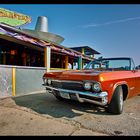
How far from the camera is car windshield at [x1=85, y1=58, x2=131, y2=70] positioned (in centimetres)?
571

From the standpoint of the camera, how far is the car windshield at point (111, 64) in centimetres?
571

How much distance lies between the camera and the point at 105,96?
3922 mm

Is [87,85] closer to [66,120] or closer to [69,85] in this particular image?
[69,85]

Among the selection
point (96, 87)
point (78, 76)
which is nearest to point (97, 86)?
point (96, 87)

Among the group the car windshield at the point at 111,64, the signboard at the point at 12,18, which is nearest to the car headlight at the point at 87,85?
the car windshield at the point at 111,64

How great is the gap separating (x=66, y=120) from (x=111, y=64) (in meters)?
2.89

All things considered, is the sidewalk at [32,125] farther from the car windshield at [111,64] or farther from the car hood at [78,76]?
the car windshield at [111,64]

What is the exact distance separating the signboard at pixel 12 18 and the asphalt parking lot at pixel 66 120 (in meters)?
6.69

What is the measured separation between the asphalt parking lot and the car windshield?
Answer: 1443mm

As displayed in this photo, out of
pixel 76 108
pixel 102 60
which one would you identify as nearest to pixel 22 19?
pixel 102 60

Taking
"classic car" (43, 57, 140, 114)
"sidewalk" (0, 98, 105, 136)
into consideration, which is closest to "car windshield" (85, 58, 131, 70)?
"classic car" (43, 57, 140, 114)

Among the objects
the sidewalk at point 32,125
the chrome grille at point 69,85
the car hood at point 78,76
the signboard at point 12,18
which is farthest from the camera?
the signboard at point 12,18

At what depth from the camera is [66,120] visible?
3.94m

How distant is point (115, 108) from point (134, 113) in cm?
71
